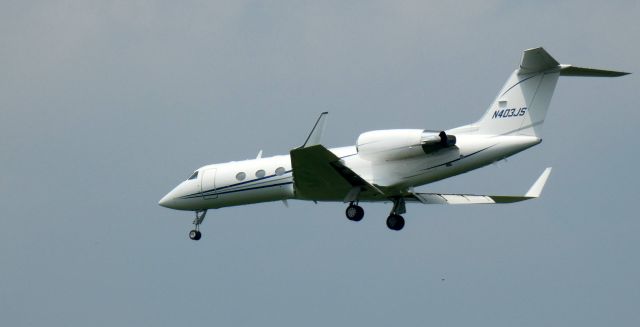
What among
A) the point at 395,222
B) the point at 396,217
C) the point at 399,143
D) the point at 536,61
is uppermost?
the point at 536,61

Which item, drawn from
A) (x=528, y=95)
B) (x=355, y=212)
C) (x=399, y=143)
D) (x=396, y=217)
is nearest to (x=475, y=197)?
(x=396, y=217)

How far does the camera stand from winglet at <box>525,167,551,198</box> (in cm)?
4125

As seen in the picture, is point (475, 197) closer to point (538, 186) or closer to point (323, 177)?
point (538, 186)

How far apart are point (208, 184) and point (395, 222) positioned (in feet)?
20.8

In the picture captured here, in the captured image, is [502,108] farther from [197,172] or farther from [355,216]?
[197,172]

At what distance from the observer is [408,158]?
38906 millimetres

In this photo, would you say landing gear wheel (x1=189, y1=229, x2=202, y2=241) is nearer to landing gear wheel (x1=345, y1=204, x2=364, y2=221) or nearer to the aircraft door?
the aircraft door

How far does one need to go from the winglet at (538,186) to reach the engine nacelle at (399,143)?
4.38 meters

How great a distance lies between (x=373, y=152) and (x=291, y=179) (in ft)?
10.6

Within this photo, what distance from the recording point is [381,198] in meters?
41.1

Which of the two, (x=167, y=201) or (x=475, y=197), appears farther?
(x=167, y=201)

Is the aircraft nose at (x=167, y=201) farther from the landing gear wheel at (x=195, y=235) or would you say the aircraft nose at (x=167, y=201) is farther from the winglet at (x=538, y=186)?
the winglet at (x=538, y=186)

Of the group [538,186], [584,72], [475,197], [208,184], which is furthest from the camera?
[208,184]

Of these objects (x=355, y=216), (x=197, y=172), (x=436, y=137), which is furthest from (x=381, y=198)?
(x=197, y=172)
